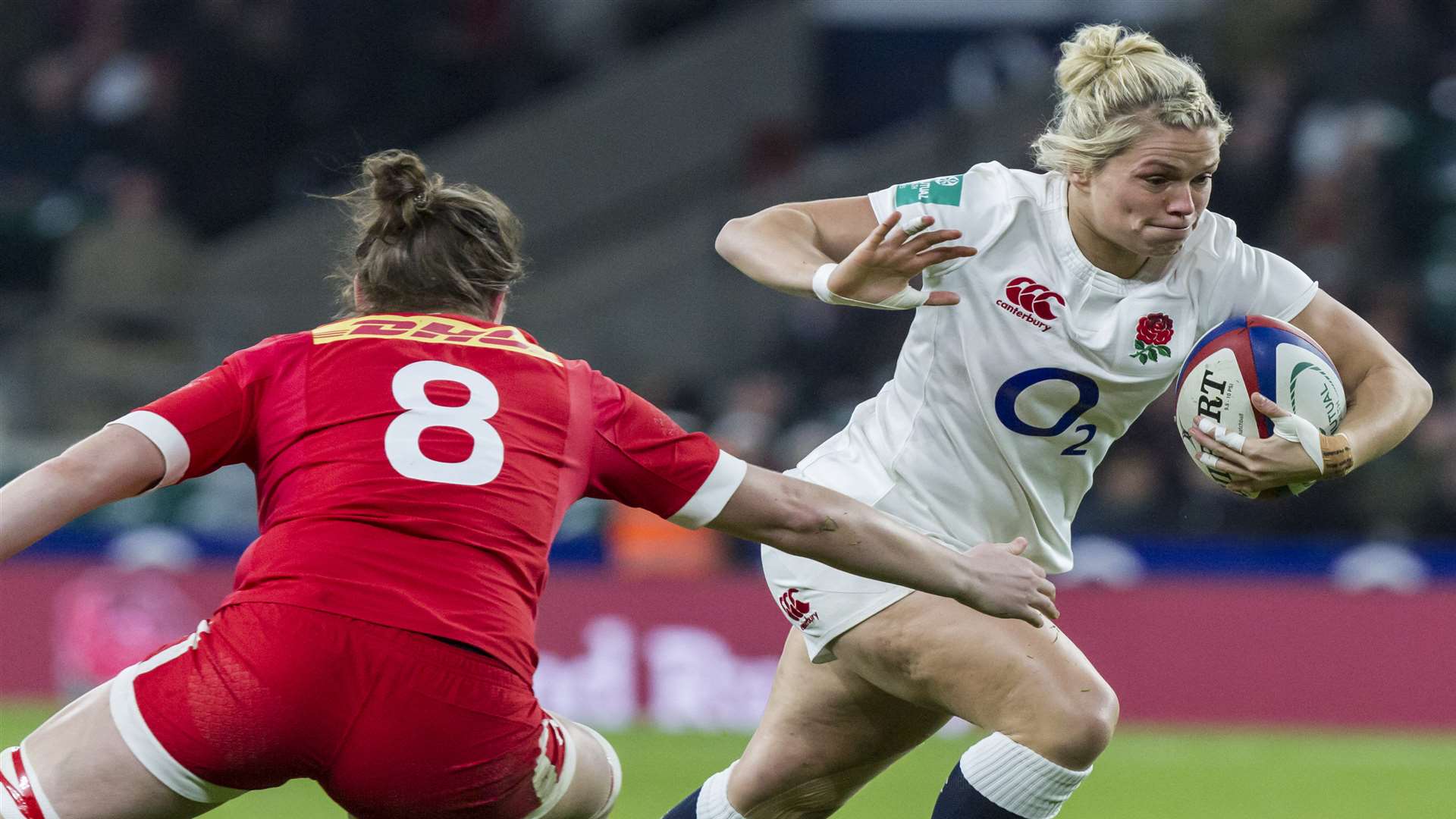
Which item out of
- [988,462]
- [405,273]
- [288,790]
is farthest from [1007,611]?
[288,790]

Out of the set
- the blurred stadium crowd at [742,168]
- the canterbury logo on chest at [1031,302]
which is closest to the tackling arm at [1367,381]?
the canterbury logo on chest at [1031,302]

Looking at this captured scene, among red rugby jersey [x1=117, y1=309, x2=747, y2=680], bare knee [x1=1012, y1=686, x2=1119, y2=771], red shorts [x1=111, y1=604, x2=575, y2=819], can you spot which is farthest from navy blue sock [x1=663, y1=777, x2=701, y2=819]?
red shorts [x1=111, y1=604, x2=575, y2=819]

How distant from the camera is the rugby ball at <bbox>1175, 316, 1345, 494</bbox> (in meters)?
4.15

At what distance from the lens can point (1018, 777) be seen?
13.2ft

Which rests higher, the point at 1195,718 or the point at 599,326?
the point at 599,326

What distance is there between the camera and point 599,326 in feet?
45.0

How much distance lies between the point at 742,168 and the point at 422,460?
11203mm

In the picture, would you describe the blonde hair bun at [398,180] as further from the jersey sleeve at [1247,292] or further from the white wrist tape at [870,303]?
A: the jersey sleeve at [1247,292]

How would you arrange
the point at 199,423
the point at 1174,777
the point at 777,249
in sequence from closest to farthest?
the point at 199,423, the point at 777,249, the point at 1174,777

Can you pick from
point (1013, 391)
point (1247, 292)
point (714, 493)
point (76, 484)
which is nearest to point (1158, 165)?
point (1247, 292)

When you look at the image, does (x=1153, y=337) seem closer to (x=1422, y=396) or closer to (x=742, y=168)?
(x=1422, y=396)

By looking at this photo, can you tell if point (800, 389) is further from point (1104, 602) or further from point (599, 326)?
point (1104, 602)

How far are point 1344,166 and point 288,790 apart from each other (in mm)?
7826

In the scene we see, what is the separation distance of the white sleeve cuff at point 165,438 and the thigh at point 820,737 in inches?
65.7
